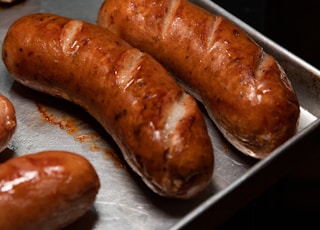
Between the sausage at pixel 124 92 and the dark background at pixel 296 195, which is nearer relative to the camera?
the sausage at pixel 124 92

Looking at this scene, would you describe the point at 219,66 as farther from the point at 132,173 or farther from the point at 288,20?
the point at 288,20

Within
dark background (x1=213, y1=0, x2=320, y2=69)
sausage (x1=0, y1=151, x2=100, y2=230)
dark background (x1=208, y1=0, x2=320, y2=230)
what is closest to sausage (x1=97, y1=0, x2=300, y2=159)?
sausage (x1=0, y1=151, x2=100, y2=230)

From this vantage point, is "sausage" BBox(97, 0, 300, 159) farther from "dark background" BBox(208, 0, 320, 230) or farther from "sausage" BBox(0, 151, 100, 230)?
"dark background" BBox(208, 0, 320, 230)

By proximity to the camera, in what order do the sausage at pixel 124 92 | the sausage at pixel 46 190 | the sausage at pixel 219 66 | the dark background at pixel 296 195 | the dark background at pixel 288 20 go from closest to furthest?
the sausage at pixel 46 190
the sausage at pixel 124 92
the sausage at pixel 219 66
the dark background at pixel 296 195
the dark background at pixel 288 20

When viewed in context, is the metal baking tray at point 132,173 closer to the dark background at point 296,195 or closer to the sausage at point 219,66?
the sausage at point 219,66

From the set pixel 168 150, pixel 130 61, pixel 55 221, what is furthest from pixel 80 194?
pixel 130 61

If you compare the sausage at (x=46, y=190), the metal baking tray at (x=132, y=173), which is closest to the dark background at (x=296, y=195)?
the metal baking tray at (x=132, y=173)
